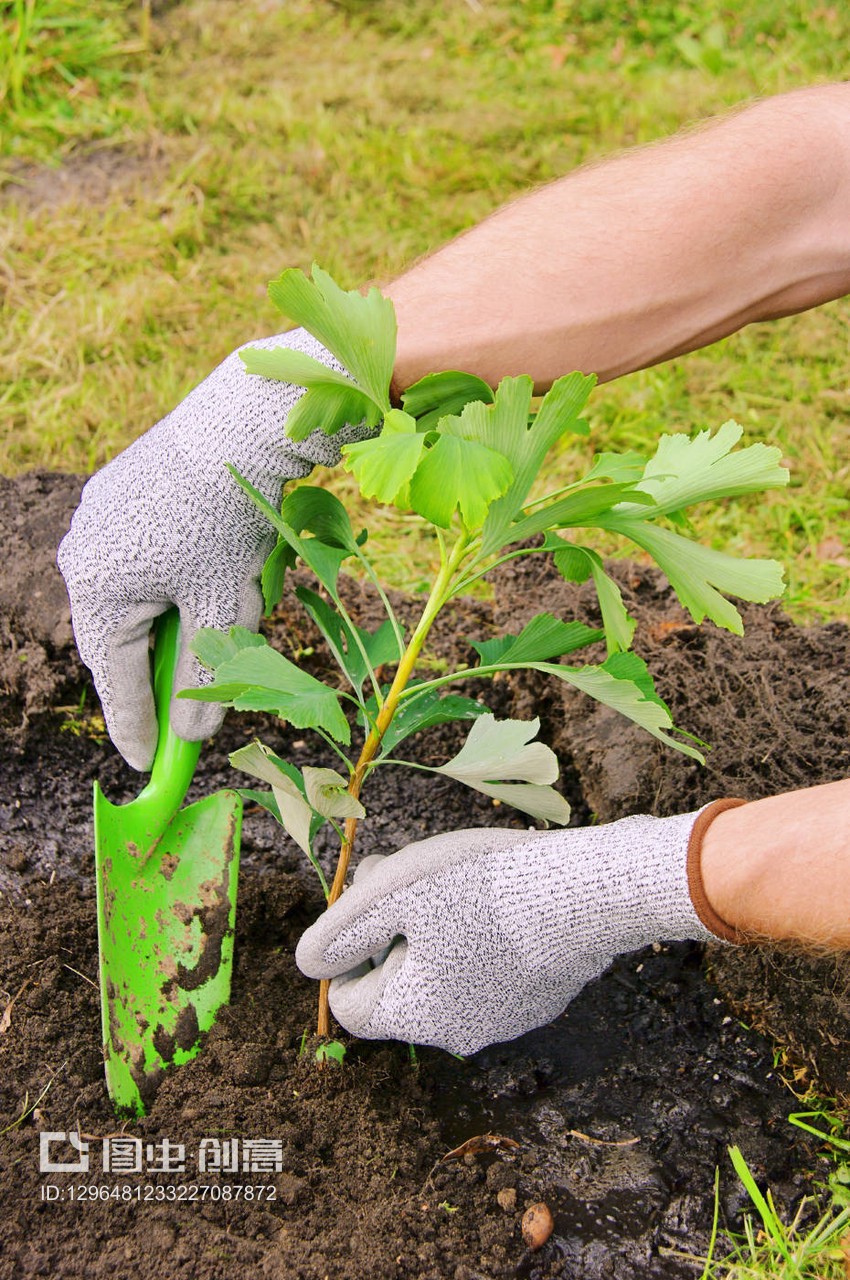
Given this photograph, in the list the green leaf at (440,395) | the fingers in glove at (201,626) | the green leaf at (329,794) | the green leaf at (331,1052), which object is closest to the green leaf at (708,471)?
the green leaf at (440,395)

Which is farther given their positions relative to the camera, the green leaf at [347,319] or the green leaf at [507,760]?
the green leaf at [507,760]

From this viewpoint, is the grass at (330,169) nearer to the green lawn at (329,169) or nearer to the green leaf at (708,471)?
the green lawn at (329,169)

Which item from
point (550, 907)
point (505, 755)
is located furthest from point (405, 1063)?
point (505, 755)

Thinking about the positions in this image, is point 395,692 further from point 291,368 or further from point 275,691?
point 291,368

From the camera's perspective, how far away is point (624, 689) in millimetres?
1422

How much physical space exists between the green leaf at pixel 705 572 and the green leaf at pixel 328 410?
36cm

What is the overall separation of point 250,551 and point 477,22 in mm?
3934

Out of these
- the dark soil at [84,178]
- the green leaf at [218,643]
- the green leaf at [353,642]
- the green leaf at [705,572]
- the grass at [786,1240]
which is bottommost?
the grass at [786,1240]

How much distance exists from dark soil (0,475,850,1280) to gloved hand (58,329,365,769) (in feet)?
1.56

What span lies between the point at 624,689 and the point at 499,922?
1.39 feet

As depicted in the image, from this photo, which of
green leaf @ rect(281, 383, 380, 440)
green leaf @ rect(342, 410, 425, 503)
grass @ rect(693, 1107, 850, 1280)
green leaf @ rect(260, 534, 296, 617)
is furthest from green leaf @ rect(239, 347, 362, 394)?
grass @ rect(693, 1107, 850, 1280)

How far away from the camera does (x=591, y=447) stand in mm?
3199

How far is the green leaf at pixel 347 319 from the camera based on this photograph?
1.28m

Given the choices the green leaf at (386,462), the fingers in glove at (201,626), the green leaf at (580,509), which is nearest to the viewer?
the green leaf at (386,462)
